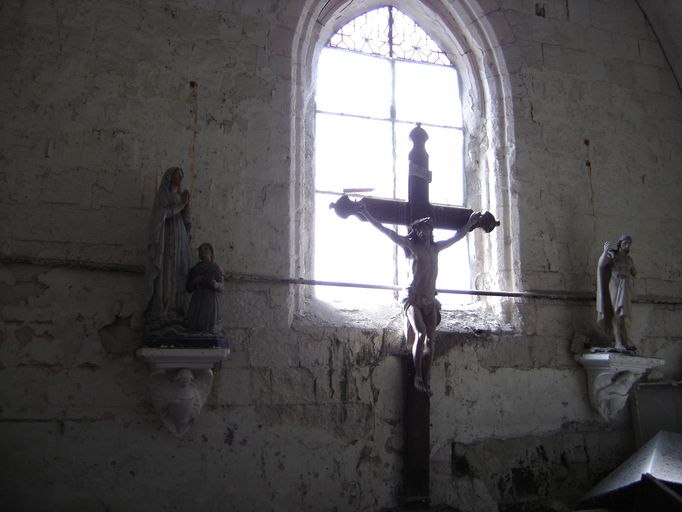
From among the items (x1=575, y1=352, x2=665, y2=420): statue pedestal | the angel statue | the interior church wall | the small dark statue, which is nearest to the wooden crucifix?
the interior church wall

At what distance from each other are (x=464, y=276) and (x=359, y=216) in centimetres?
142

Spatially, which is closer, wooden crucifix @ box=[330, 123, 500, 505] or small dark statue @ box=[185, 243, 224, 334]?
small dark statue @ box=[185, 243, 224, 334]

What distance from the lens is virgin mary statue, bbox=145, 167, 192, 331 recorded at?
10.9 feet

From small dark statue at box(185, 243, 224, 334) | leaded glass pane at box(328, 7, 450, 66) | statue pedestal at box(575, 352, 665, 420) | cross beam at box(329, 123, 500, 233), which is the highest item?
leaded glass pane at box(328, 7, 450, 66)

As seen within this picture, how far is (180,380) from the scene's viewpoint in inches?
132

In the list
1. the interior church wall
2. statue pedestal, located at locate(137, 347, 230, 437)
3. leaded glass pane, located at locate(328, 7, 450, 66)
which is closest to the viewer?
statue pedestal, located at locate(137, 347, 230, 437)

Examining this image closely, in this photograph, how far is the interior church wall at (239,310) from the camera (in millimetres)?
3463

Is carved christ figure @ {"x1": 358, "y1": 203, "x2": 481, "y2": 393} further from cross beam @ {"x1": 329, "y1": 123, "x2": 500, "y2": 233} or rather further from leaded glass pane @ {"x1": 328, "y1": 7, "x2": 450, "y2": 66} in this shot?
leaded glass pane @ {"x1": 328, "y1": 7, "x2": 450, "y2": 66}

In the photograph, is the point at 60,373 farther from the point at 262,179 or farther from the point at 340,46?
the point at 340,46

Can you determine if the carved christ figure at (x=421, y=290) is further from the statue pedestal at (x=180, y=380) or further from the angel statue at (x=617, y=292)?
the angel statue at (x=617, y=292)

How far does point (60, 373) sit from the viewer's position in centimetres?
345

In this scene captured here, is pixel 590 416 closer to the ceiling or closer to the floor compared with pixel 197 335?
closer to the floor

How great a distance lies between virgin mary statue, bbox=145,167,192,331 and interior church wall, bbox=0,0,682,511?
0.32m

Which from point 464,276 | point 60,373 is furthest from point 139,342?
point 464,276
